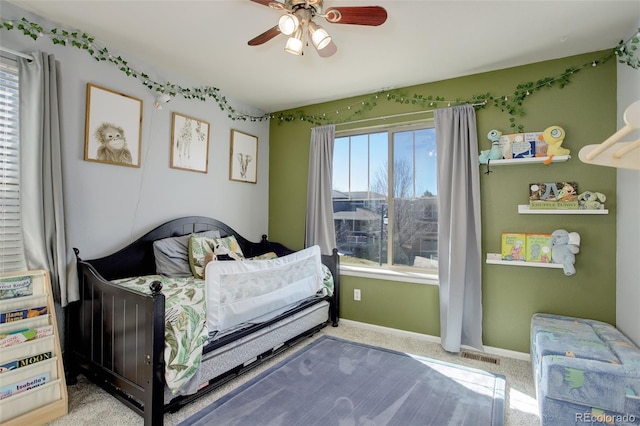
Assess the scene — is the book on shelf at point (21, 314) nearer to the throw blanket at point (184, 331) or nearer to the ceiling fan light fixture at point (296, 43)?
the throw blanket at point (184, 331)

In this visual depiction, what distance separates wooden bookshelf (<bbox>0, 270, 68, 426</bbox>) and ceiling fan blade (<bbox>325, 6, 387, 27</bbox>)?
2.24 m

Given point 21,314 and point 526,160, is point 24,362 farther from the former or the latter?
point 526,160

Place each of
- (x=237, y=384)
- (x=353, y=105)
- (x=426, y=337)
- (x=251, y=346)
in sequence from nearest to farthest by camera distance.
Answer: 1. (x=237, y=384)
2. (x=251, y=346)
3. (x=426, y=337)
4. (x=353, y=105)

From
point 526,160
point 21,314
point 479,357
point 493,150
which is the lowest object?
point 479,357

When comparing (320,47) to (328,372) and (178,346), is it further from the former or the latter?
(328,372)

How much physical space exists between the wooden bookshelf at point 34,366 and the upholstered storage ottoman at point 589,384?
8.76 feet

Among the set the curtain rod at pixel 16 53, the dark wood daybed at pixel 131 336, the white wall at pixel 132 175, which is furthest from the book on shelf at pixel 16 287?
the curtain rod at pixel 16 53

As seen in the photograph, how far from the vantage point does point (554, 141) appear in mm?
2521

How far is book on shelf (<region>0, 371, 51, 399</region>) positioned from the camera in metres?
1.68

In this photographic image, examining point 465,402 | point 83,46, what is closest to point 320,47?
point 83,46

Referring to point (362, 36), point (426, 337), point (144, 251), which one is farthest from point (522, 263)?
point (144, 251)

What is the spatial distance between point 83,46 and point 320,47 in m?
1.79

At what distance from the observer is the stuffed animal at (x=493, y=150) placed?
2.72 m

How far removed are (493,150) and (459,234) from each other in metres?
0.76
